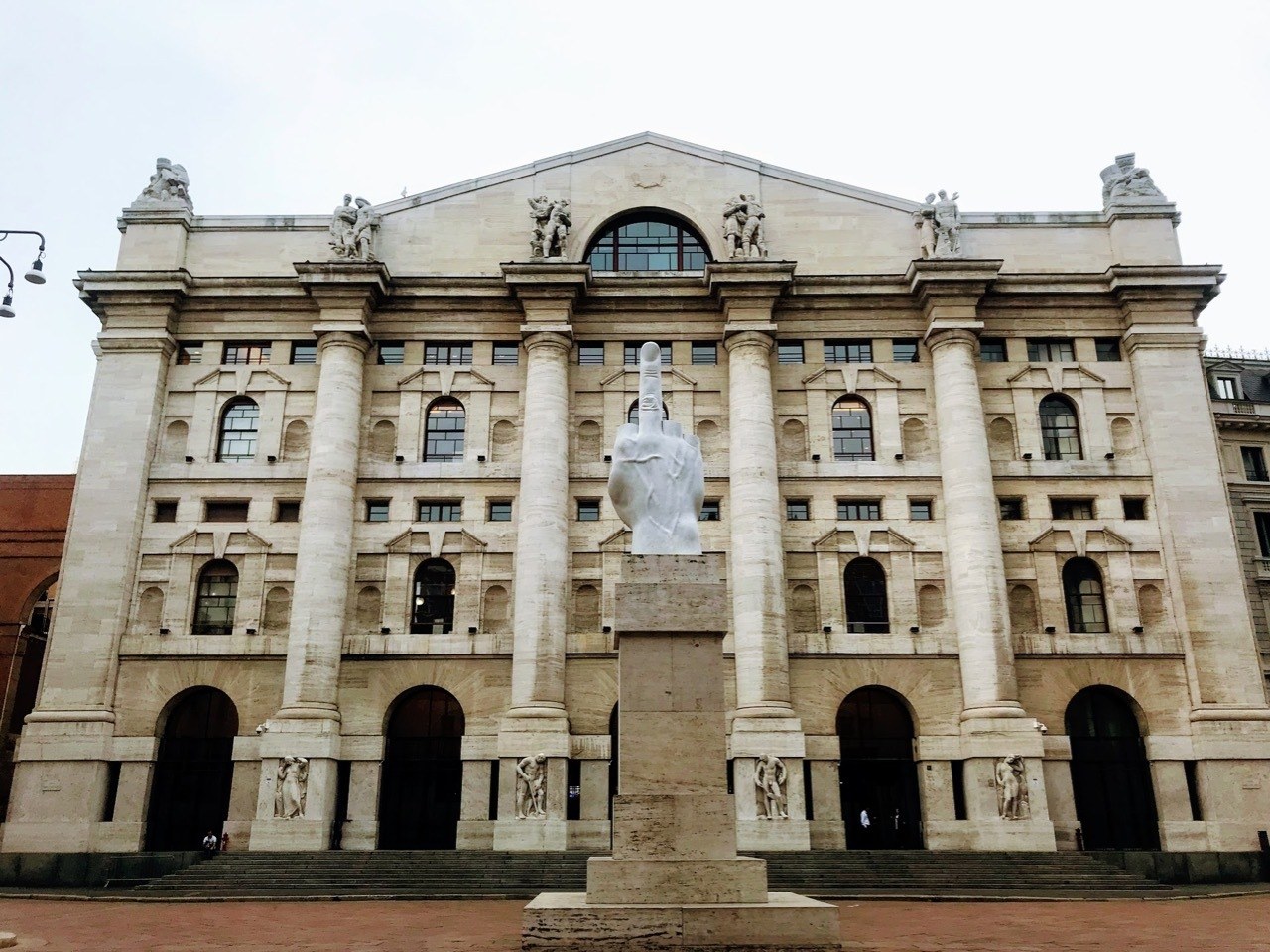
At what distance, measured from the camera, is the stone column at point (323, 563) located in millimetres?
36531

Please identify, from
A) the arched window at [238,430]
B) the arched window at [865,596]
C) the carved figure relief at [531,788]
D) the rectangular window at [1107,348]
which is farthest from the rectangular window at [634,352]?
the rectangular window at [1107,348]

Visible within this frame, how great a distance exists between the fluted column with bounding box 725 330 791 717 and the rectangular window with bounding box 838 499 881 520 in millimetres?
2598

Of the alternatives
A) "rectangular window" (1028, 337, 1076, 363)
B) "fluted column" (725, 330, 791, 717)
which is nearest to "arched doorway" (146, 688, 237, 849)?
"fluted column" (725, 330, 791, 717)

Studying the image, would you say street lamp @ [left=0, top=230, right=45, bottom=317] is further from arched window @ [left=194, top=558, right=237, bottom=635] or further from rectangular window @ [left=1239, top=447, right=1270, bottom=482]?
rectangular window @ [left=1239, top=447, right=1270, bottom=482]

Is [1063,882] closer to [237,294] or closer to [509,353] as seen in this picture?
[509,353]

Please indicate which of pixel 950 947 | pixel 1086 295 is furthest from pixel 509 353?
pixel 950 947

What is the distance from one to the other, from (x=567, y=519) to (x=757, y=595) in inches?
301

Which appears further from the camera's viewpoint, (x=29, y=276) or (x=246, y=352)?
(x=246, y=352)

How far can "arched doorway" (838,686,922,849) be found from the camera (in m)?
38.6

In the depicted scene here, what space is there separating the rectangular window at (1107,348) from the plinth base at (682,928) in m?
34.1

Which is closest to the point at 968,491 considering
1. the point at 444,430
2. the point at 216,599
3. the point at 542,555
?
the point at 542,555

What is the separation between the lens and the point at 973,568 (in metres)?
39.0

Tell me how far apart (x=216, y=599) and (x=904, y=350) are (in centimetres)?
2803

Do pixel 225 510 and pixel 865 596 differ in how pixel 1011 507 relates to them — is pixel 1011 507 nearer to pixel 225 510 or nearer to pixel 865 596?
pixel 865 596
